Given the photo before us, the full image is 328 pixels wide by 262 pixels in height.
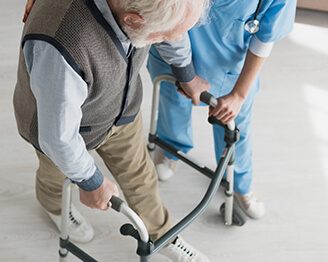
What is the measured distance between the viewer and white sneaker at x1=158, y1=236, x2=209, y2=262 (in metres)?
1.74

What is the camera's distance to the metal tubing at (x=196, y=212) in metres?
1.30

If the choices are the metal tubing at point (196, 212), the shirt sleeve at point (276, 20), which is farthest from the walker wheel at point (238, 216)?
the shirt sleeve at point (276, 20)

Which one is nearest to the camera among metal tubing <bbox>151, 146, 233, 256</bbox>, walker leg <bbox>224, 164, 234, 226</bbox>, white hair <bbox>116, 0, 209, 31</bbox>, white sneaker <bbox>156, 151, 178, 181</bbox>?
white hair <bbox>116, 0, 209, 31</bbox>

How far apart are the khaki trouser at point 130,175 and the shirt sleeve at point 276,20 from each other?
51 centimetres

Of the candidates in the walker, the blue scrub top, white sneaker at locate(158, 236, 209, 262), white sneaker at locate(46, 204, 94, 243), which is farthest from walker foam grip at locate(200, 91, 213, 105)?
white sneaker at locate(46, 204, 94, 243)

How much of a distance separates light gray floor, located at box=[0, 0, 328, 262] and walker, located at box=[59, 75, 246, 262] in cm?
14

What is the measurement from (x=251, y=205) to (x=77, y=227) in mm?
748

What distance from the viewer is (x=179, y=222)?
1329 millimetres

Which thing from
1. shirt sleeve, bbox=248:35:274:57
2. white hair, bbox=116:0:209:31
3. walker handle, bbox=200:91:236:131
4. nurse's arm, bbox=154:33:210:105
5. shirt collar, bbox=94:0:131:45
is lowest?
walker handle, bbox=200:91:236:131

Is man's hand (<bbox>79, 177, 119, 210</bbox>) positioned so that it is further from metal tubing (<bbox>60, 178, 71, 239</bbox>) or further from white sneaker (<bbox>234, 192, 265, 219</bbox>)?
white sneaker (<bbox>234, 192, 265, 219</bbox>)

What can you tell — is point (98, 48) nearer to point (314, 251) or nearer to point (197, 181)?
point (197, 181)

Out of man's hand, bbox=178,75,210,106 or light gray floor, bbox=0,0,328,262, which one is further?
light gray floor, bbox=0,0,328,262

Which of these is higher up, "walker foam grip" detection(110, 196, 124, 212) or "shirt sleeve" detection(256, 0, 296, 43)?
"shirt sleeve" detection(256, 0, 296, 43)

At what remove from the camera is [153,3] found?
891 mm
